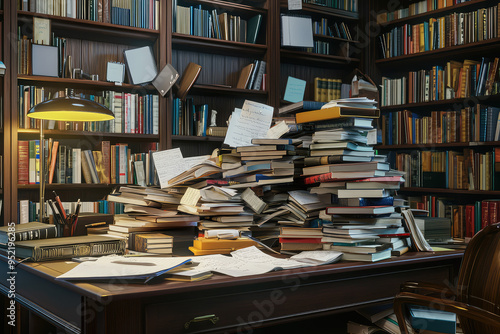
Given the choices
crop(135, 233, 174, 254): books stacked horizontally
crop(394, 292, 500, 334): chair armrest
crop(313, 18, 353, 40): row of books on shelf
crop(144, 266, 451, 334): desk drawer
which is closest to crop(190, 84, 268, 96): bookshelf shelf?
crop(313, 18, 353, 40): row of books on shelf

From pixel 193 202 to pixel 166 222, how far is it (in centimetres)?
12

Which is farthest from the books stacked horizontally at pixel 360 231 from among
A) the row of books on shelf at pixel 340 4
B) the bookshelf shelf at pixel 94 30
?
the row of books on shelf at pixel 340 4

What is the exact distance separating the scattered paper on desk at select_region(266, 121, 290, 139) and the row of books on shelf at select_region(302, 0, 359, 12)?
237 cm

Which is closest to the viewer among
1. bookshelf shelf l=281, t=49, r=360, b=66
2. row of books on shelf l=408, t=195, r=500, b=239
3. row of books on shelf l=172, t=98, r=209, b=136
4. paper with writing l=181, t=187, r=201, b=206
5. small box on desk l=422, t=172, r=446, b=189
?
paper with writing l=181, t=187, r=201, b=206

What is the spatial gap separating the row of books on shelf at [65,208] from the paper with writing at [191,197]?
1481 mm

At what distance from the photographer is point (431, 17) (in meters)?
4.13

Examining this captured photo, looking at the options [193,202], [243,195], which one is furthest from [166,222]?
[243,195]

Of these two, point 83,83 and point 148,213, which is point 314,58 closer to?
point 83,83

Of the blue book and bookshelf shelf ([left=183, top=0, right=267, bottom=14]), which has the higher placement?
bookshelf shelf ([left=183, top=0, right=267, bottom=14])

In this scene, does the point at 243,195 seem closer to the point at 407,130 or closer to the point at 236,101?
the point at 236,101

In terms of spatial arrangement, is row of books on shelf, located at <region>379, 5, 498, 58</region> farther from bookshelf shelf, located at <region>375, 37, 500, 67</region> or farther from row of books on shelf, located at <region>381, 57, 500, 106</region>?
row of books on shelf, located at <region>381, 57, 500, 106</region>

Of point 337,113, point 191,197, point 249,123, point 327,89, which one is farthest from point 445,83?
point 191,197

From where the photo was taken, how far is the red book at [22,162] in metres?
3.16

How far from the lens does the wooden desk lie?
1191mm
